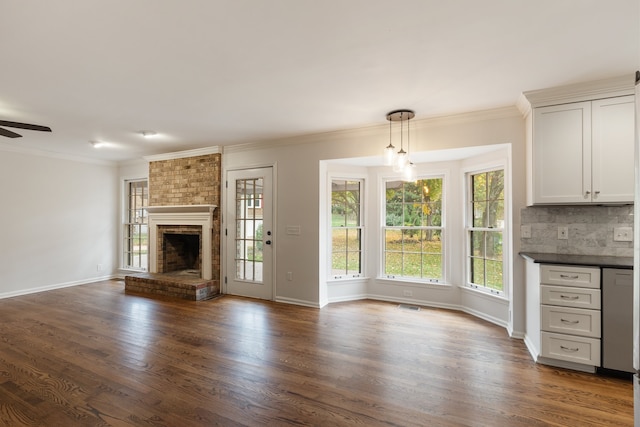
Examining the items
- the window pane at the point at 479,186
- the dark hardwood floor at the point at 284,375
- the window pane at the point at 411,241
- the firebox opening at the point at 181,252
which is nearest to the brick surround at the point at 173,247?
the firebox opening at the point at 181,252

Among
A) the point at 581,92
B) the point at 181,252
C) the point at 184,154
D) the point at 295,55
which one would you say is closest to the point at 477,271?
the point at 581,92

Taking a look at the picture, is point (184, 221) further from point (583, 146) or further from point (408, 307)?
point (583, 146)

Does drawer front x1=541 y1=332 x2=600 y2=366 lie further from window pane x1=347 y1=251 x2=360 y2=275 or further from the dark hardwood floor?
window pane x1=347 y1=251 x2=360 y2=275

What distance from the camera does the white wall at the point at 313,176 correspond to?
11.8ft

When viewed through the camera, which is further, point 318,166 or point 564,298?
point 318,166

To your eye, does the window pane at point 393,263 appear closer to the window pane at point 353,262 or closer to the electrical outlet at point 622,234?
the window pane at point 353,262

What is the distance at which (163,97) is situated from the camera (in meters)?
2.99

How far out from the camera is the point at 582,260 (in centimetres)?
262

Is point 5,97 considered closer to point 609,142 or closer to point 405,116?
point 405,116

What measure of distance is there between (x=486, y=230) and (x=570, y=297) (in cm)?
139

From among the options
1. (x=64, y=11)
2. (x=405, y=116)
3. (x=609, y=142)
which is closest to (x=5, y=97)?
(x=64, y=11)

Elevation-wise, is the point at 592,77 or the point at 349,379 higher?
the point at 592,77

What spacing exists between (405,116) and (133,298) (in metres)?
4.84

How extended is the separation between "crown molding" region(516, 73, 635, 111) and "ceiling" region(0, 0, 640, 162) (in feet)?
0.29
